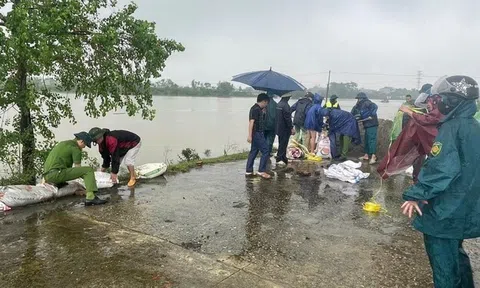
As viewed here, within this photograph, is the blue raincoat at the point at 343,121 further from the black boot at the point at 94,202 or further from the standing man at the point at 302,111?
the black boot at the point at 94,202

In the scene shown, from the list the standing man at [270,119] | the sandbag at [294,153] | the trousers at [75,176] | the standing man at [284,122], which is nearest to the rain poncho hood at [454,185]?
the trousers at [75,176]

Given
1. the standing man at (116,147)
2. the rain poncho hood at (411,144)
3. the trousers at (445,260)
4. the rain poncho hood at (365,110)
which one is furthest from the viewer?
the rain poncho hood at (365,110)

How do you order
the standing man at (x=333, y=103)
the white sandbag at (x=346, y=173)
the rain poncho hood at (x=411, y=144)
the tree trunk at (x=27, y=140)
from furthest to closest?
the standing man at (x=333, y=103) < the white sandbag at (x=346, y=173) < the tree trunk at (x=27, y=140) < the rain poncho hood at (x=411, y=144)

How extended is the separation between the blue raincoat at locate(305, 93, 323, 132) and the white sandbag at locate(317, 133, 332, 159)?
0.26m

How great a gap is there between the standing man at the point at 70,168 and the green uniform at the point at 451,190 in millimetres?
4265

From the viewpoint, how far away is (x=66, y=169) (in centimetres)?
533

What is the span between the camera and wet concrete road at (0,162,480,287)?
330cm

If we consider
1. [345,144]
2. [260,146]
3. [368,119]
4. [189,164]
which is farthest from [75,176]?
[368,119]

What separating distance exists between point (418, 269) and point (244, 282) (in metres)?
1.72

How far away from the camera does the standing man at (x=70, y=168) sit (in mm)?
5273

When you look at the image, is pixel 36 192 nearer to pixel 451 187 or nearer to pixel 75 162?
pixel 75 162

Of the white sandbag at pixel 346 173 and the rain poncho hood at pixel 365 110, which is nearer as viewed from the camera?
the white sandbag at pixel 346 173

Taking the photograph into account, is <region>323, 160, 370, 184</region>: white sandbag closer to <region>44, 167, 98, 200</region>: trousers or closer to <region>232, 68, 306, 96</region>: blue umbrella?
<region>232, 68, 306, 96</region>: blue umbrella

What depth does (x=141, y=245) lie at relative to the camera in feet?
12.9
